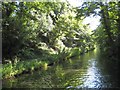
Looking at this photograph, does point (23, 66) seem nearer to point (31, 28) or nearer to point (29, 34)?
point (29, 34)

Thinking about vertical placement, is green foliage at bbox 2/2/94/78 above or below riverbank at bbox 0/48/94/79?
above

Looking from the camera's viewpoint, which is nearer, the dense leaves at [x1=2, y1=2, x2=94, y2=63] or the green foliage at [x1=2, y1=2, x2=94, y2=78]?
the green foliage at [x1=2, y1=2, x2=94, y2=78]

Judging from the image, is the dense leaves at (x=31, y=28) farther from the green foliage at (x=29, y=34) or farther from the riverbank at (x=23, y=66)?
the riverbank at (x=23, y=66)

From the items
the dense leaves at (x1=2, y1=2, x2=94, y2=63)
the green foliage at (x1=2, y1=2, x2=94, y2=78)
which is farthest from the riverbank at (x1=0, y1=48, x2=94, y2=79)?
the dense leaves at (x1=2, y1=2, x2=94, y2=63)

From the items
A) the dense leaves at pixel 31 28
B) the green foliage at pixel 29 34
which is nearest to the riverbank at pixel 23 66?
the green foliage at pixel 29 34

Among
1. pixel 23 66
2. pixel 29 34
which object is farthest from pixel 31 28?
pixel 23 66

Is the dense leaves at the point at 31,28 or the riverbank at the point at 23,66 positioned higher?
the dense leaves at the point at 31,28

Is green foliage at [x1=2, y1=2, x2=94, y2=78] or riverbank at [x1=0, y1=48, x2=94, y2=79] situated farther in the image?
green foliage at [x1=2, y1=2, x2=94, y2=78]

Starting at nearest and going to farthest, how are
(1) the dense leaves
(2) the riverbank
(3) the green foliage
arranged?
(2) the riverbank < (3) the green foliage < (1) the dense leaves

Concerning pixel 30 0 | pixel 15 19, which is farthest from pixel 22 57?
pixel 30 0

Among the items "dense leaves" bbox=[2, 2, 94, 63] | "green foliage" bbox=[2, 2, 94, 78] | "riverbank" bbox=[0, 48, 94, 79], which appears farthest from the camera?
"dense leaves" bbox=[2, 2, 94, 63]

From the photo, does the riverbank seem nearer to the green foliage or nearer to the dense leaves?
the green foliage

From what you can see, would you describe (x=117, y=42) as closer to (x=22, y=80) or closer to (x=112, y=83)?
(x=112, y=83)

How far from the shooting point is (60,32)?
1550 inches
